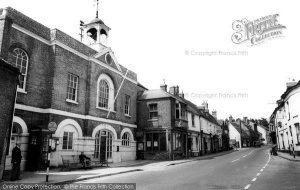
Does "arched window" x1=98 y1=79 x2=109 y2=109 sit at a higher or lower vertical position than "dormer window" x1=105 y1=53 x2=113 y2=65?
lower

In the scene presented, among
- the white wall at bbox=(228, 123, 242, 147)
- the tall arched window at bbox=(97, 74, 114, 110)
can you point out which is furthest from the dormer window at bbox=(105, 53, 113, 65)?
the white wall at bbox=(228, 123, 242, 147)

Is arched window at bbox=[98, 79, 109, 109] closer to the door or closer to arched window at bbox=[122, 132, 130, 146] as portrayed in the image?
the door

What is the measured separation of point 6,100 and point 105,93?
11020 mm

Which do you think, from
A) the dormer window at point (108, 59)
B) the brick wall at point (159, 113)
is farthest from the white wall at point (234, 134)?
the dormer window at point (108, 59)

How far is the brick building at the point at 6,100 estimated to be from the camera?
11032 millimetres

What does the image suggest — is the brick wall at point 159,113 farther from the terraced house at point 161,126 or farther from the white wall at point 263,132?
the white wall at point 263,132

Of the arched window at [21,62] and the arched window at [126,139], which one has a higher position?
the arched window at [21,62]

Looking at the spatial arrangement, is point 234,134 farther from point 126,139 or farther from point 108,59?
point 108,59

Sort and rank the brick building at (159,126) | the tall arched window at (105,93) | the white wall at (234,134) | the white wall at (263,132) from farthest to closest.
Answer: the white wall at (263,132)
the white wall at (234,134)
the brick building at (159,126)
the tall arched window at (105,93)

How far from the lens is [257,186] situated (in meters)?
9.57

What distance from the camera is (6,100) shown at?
37.8 ft

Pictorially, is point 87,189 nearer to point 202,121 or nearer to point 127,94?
point 127,94

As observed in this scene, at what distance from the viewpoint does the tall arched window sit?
21469 millimetres

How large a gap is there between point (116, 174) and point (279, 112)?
29957 millimetres
